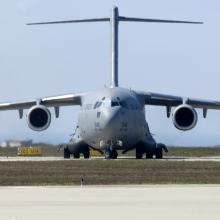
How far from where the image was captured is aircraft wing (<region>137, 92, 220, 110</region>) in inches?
2196

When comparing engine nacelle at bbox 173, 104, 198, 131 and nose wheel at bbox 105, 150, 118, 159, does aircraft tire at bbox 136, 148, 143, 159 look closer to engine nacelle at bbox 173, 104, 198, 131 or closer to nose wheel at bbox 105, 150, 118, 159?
nose wheel at bbox 105, 150, 118, 159

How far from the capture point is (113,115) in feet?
174

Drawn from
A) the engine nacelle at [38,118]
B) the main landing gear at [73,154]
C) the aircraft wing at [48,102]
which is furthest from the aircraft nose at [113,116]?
the main landing gear at [73,154]

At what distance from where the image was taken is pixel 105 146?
54.2m

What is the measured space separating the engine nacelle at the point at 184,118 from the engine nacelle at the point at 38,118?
20.9 ft

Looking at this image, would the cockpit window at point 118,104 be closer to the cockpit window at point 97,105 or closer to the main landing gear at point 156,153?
the cockpit window at point 97,105

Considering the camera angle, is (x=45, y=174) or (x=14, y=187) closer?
(x=14, y=187)
